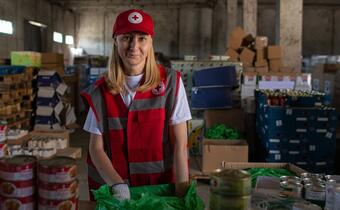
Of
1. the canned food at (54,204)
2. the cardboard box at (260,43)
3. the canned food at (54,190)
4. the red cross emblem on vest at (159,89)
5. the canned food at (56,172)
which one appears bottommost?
the canned food at (54,204)

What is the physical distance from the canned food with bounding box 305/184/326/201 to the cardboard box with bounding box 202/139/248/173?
308 cm

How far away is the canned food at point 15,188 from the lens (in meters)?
1.09

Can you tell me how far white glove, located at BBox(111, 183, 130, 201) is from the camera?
143cm

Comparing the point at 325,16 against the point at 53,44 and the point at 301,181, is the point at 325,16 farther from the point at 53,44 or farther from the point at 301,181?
the point at 301,181

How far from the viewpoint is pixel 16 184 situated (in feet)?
3.59

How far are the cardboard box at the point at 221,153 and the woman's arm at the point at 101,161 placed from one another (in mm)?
3089

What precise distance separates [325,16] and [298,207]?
17740mm

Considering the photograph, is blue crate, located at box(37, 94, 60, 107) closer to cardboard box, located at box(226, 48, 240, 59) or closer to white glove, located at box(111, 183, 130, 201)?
cardboard box, located at box(226, 48, 240, 59)

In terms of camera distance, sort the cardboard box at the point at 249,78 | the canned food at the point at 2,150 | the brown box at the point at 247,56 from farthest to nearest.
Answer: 1. the brown box at the point at 247,56
2. the cardboard box at the point at 249,78
3. the canned food at the point at 2,150

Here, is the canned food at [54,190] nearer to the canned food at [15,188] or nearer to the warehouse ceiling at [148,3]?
the canned food at [15,188]

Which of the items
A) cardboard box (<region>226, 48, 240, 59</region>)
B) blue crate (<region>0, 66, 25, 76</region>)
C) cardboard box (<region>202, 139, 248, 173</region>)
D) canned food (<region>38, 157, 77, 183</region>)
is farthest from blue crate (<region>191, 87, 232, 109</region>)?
canned food (<region>38, 157, 77, 183</region>)

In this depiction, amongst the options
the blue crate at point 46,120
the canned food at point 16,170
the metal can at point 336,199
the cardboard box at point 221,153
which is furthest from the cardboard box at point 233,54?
the canned food at point 16,170

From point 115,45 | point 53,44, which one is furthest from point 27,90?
point 53,44

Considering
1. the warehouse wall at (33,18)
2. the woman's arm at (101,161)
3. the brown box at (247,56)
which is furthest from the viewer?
the warehouse wall at (33,18)
